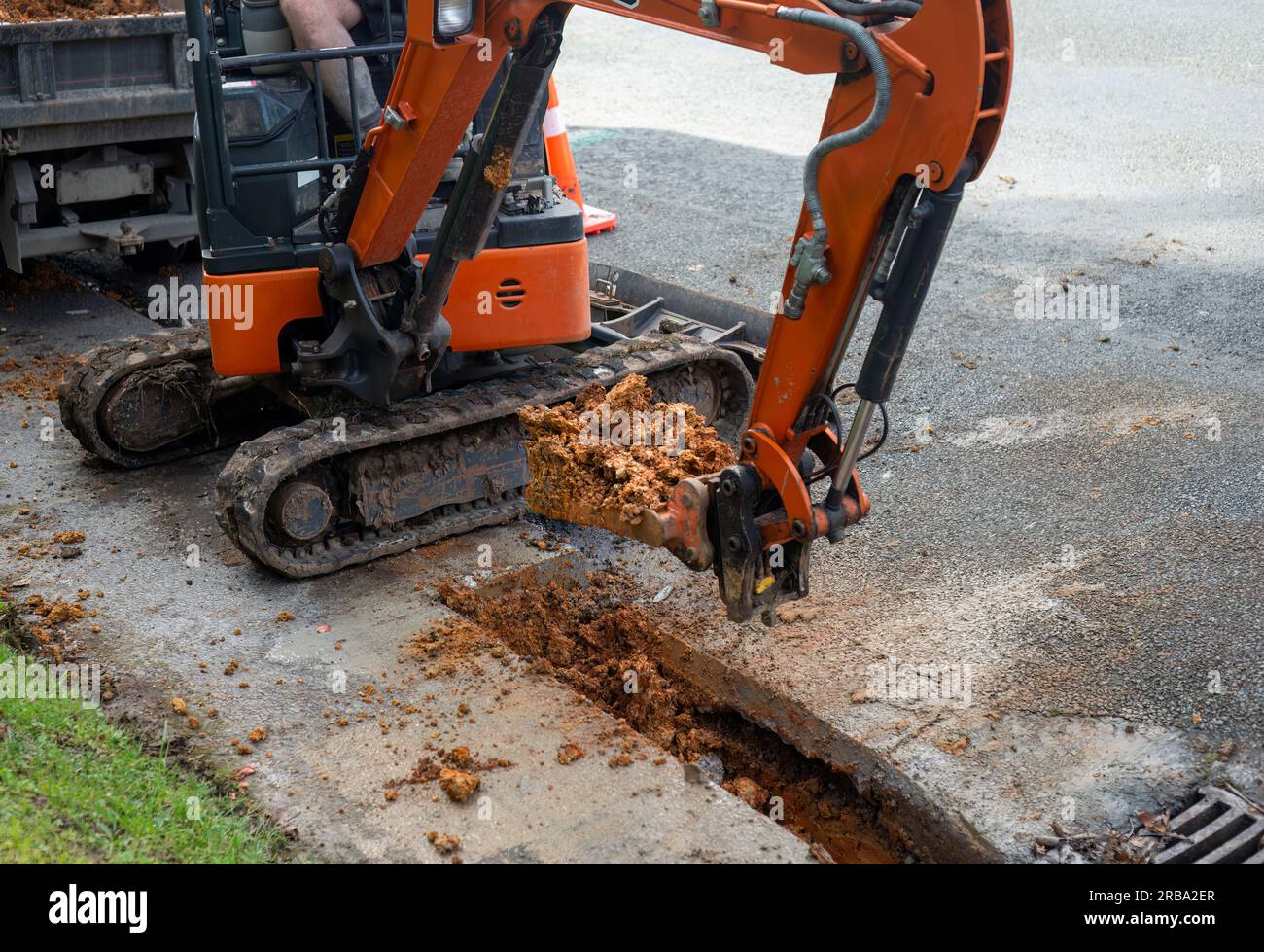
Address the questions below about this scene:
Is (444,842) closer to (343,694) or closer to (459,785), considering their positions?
(459,785)

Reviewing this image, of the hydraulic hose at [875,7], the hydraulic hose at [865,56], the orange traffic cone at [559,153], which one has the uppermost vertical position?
the hydraulic hose at [875,7]

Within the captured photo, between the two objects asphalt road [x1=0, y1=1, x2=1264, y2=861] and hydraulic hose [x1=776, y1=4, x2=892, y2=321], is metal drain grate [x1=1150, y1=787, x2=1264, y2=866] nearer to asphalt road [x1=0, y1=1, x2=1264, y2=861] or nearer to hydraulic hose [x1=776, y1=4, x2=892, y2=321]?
asphalt road [x1=0, y1=1, x2=1264, y2=861]

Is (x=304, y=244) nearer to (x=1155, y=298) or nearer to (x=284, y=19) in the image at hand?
(x=284, y=19)

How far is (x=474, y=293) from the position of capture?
6.04m

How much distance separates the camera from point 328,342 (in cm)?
582

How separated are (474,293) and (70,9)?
13.1ft

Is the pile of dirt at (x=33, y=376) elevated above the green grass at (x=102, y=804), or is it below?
above

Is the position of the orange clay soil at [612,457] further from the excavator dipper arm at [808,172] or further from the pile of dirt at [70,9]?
the pile of dirt at [70,9]

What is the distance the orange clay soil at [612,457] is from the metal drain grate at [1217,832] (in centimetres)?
202

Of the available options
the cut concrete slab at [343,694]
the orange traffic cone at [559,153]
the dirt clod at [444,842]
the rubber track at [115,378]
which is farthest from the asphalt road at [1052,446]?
the rubber track at [115,378]

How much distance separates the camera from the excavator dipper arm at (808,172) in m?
3.74

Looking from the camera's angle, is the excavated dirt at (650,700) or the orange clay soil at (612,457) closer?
the excavated dirt at (650,700)

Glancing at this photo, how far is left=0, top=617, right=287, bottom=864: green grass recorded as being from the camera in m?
4.03

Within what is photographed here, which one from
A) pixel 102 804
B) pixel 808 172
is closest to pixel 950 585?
pixel 808 172
